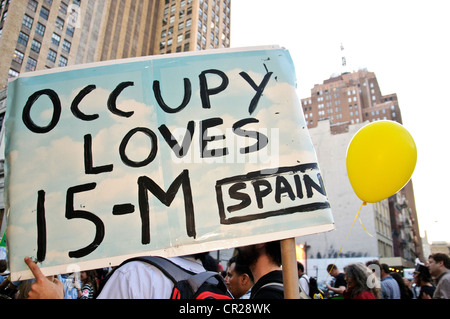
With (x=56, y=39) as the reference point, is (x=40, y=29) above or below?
above

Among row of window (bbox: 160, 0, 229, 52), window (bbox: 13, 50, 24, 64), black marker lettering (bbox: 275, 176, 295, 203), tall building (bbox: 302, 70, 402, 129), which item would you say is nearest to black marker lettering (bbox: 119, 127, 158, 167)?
black marker lettering (bbox: 275, 176, 295, 203)

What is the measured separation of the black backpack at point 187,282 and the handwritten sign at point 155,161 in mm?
138

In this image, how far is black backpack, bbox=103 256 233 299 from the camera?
1.41 meters

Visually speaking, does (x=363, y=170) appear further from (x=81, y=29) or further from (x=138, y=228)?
(x=81, y=29)

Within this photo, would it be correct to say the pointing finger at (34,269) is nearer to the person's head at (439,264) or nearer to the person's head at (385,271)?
the person's head at (439,264)

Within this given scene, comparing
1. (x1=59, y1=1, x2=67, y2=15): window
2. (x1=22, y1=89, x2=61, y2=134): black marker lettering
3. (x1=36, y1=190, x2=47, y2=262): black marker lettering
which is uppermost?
(x1=59, y1=1, x2=67, y2=15): window

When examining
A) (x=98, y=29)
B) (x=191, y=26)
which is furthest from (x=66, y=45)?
(x=191, y=26)

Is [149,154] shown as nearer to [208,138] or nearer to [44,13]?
[208,138]

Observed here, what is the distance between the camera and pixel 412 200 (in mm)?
81625

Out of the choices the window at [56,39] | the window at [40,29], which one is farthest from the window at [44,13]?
the window at [56,39]

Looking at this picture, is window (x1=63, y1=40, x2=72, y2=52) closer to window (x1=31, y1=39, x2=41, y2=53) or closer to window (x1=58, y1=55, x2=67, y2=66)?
window (x1=58, y1=55, x2=67, y2=66)

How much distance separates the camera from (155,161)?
71.5 inches

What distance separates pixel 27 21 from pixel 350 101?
89.5m

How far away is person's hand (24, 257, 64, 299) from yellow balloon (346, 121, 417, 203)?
2374 millimetres
